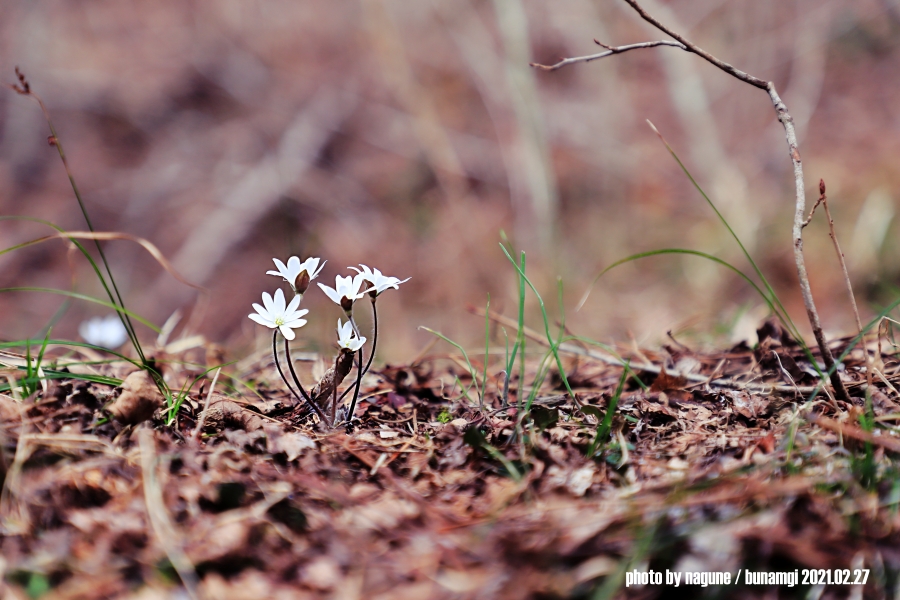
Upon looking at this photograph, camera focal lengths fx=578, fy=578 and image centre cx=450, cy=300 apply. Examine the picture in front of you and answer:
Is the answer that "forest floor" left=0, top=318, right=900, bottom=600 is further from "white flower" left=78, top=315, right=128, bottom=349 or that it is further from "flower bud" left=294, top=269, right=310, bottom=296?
"white flower" left=78, top=315, right=128, bottom=349

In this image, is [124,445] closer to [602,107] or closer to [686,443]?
[686,443]

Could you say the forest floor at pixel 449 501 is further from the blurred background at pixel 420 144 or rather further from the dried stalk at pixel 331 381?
the blurred background at pixel 420 144

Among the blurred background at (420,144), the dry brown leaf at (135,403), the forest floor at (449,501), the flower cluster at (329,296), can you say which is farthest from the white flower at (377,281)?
the blurred background at (420,144)

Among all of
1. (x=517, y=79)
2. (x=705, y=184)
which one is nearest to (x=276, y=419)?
(x=517, y=79)

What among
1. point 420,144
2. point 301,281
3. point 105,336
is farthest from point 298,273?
point 420,144

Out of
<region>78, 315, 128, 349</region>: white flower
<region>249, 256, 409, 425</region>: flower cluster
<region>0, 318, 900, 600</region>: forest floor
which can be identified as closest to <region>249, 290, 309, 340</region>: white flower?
<region>249, 256, 409, 425</region>: flower cluster

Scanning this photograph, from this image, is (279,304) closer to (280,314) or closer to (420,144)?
(280,314)
